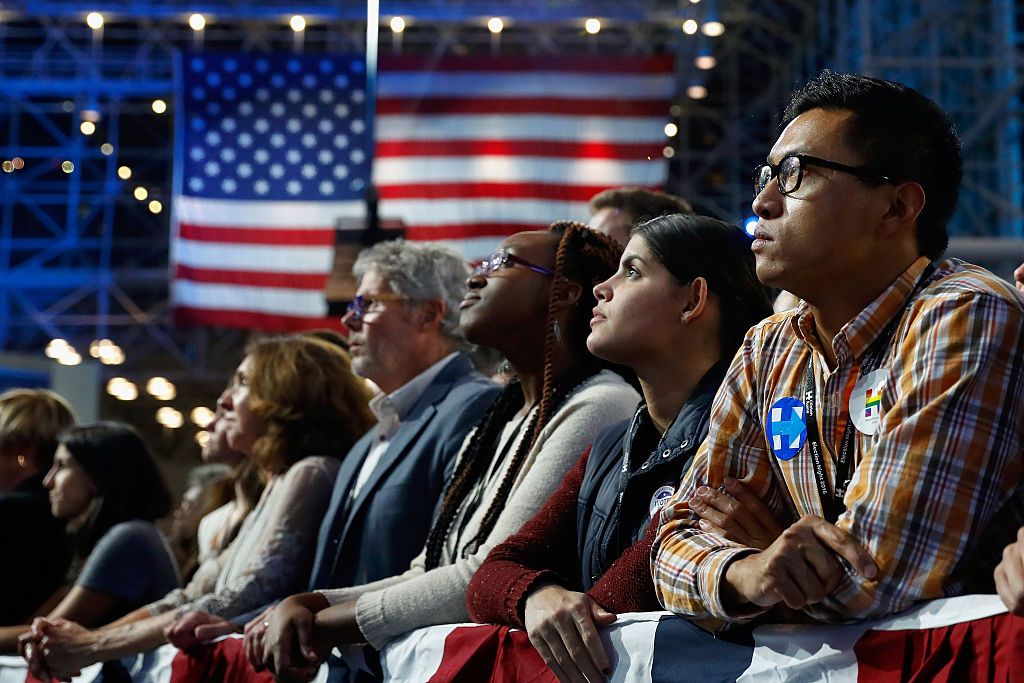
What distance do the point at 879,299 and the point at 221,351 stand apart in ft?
64.1

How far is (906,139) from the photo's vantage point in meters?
2.10

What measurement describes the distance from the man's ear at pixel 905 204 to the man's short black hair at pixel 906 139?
0.02 m

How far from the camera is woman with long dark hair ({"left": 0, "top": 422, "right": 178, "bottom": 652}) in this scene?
4477mm

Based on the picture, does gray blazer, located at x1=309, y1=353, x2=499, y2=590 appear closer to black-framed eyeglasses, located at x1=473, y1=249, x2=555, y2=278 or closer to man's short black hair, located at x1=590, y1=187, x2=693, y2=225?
black-framed eyeglasses, located at x1=473, y1=249, x2=555, y2=278

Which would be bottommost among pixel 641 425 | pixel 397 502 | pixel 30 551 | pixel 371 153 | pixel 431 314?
pixel 30 551

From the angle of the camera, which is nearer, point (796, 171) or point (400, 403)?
point (796, 171)

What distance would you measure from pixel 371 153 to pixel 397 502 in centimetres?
821

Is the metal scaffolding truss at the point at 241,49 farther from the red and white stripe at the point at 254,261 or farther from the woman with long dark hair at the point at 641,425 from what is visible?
the woman with long dark hair at the point at 641,425

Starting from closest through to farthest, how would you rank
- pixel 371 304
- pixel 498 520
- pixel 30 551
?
pixel 498 520 < pixel 371 304 < pixel 30 551

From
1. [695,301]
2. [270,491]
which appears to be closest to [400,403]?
[270,491]

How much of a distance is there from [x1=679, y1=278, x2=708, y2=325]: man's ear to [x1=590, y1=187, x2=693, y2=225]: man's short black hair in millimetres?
1040

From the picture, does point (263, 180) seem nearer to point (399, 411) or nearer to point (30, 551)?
point (30, 551)

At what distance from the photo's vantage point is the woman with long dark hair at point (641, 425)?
2.43 meters

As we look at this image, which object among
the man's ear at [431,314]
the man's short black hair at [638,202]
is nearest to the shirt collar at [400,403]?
the man's ear at [431,314]
